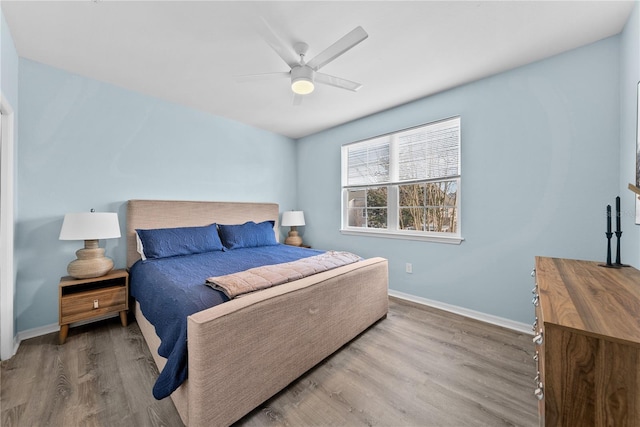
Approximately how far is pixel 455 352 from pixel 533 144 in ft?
6.49

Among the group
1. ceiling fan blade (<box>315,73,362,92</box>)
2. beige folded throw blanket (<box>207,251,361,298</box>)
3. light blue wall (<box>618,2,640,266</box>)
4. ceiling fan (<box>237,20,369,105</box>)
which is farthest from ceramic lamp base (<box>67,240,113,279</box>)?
light blue wall (<box>618,2,640,266</box>)

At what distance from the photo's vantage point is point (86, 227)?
2207mm

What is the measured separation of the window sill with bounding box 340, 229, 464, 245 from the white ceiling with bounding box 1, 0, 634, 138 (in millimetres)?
1674

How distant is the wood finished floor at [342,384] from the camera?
4.61 feet

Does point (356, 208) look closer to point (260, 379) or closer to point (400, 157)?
point (400, 157)

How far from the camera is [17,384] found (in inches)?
64.7

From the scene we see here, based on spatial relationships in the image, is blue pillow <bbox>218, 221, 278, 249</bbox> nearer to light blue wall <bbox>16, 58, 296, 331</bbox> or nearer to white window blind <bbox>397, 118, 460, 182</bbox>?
light blue wall <bbox>16, 58, 296, 331</bbox>

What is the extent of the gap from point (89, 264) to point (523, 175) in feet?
13.5

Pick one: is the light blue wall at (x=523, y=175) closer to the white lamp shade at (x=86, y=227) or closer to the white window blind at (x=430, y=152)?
the white window blind at (x=430, y=152)

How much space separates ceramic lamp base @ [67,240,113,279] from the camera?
2258 mm

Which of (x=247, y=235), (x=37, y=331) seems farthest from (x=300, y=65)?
(x=37, y=331)

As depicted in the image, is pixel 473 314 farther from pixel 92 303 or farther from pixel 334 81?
pixel 92 303

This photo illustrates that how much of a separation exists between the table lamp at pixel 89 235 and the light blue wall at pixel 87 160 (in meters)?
0.32

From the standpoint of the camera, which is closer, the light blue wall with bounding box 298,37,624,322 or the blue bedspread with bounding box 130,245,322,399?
the blue bedspread with bounding box 130,245,322,399
